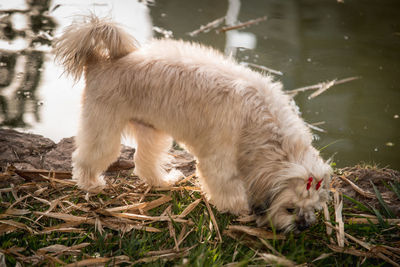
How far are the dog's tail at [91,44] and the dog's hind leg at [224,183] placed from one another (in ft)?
3.51

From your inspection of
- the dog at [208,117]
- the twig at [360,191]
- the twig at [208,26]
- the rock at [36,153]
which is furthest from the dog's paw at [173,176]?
the twig at [208,26]

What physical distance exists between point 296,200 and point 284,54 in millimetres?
3653

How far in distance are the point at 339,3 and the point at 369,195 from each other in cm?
563

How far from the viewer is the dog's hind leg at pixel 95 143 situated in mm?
2898

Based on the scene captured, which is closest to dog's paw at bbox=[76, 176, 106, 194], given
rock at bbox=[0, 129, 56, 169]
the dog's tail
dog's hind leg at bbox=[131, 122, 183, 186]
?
dog's hind leg at bbox=[131, 122, 183, 186]

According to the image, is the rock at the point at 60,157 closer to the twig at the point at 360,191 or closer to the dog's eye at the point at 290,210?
the dog's eye at the point at 290,210

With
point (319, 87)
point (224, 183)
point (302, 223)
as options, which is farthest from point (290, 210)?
point (319, 87)

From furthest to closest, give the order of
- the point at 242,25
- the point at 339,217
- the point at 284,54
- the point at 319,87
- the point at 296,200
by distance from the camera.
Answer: the point at 242,25 → the point at 284,54 → the point at 319,87 → the point at 339,217 → the point at 296,200

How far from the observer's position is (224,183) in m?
2.79

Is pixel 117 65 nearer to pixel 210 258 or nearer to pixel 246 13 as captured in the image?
pixel 210 258

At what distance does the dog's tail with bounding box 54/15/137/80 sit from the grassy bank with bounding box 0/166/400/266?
1034mm

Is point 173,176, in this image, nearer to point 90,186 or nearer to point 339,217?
point 90,186

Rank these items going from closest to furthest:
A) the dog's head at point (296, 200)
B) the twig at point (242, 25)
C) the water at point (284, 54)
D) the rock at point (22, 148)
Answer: the dog's head at point (296, 200) → the rock at point (22, 148) → the water at point (284, 54) → the twig at point (242, 25)

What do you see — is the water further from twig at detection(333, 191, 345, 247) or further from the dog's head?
the dog's head
